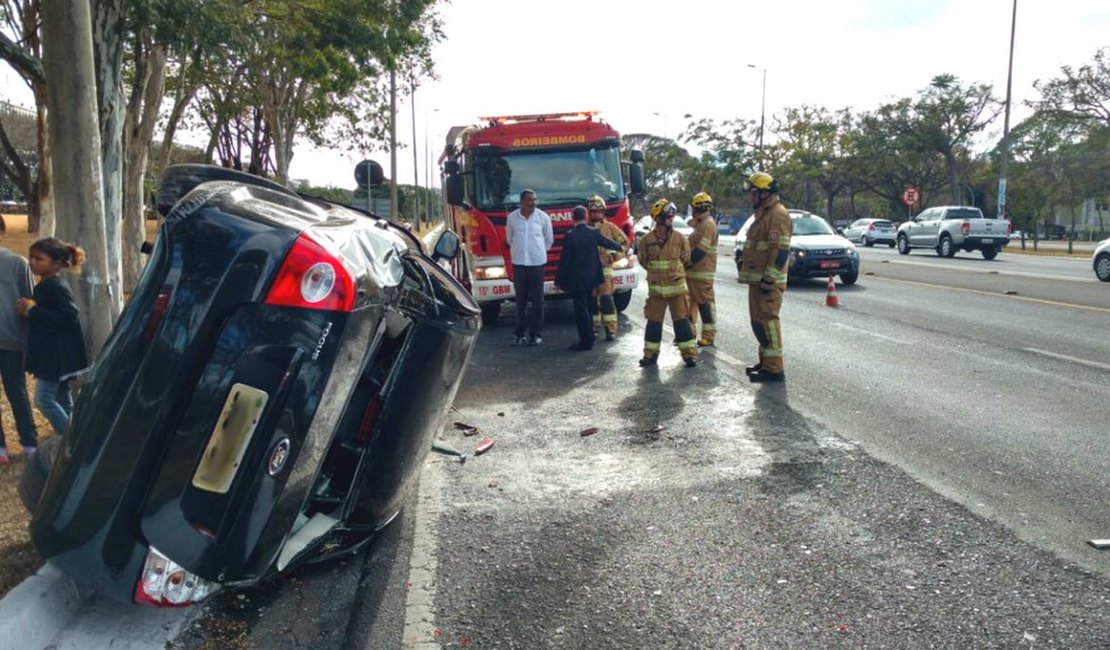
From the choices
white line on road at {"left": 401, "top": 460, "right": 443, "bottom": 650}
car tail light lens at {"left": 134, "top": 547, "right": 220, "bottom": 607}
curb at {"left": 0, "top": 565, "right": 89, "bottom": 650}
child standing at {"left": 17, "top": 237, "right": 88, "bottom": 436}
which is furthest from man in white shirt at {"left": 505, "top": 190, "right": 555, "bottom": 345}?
car tail light lens at {"left": 134, "top": 547, "right": 220, "bottom": 607}

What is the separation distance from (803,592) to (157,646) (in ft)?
8.07

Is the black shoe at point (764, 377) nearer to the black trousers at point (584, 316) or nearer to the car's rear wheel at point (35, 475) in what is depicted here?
the black trousers at point (584, 316)

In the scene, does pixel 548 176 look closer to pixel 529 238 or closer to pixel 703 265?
pixel 529 238

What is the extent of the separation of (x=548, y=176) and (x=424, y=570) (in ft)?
30.8

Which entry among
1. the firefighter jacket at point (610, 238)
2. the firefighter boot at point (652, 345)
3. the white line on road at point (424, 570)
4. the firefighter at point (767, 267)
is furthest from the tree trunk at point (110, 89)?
the firefighter at point (767, 267)

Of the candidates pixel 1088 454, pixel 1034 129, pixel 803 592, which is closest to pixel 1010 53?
pixel 1034 129

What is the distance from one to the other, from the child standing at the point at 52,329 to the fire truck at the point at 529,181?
7.15 metres

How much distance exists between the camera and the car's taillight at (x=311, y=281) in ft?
9.86

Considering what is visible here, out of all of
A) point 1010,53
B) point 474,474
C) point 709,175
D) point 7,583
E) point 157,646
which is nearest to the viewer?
point 157,646

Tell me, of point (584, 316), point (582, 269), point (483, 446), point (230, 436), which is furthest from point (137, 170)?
point (230, 436)

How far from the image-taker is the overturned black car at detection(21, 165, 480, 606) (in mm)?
3004

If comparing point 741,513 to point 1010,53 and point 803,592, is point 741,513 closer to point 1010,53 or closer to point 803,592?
point 803,592

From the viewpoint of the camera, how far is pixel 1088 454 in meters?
5.98

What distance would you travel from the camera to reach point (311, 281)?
9.95ft
